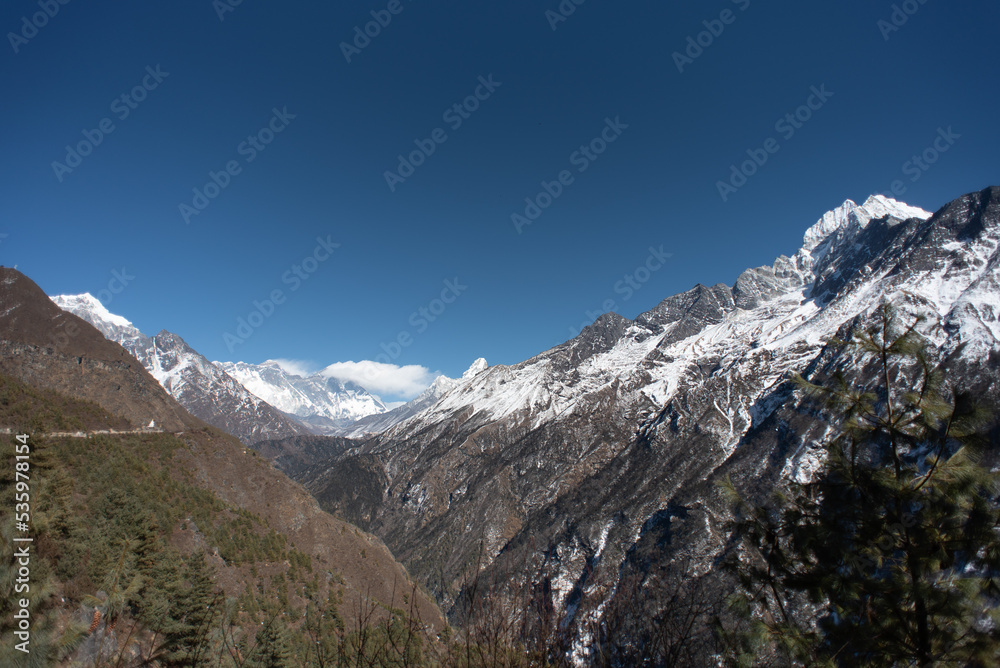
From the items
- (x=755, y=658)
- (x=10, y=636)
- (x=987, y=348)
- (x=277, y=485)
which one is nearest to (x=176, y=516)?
(x=277, y=485)

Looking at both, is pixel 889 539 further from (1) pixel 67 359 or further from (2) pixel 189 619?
(1) pixel 67 359

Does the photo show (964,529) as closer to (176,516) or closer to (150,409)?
(176,516)

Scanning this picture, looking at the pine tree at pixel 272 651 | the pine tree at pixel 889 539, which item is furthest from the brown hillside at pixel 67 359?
the pine tree at pixel 889 539

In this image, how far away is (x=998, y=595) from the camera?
8.30 meters

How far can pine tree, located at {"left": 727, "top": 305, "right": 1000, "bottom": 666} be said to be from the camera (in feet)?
27.6

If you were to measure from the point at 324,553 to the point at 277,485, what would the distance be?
13071 millimetres

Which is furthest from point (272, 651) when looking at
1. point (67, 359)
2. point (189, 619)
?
point (67, 359)

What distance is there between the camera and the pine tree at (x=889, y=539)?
841 centimetres

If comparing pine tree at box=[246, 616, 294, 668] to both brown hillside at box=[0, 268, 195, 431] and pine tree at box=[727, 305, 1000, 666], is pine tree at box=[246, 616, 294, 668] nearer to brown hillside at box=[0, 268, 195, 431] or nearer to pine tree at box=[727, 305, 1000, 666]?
pine tree at box=[727, 305, 1000, 666]

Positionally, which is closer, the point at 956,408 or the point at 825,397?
the point at 956,408

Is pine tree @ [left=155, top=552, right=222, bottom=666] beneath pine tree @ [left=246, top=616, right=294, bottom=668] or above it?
above

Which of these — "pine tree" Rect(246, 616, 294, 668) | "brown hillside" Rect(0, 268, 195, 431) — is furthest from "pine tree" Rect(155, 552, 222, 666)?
"brown hillside" Rect(0, 268, 195, 431)

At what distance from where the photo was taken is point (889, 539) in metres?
9.16

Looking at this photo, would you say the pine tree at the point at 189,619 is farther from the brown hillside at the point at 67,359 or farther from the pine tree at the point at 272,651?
the brown hillside at the point at 67,359
